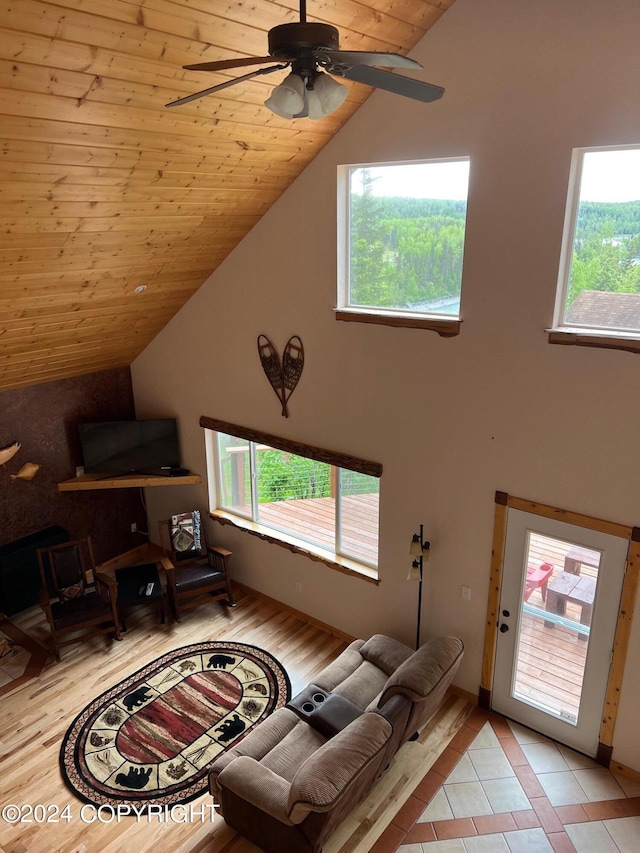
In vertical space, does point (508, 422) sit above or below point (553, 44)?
below

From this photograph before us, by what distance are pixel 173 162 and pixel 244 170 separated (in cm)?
70

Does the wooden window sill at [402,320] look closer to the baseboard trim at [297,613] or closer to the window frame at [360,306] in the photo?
the window frame at [360,306]

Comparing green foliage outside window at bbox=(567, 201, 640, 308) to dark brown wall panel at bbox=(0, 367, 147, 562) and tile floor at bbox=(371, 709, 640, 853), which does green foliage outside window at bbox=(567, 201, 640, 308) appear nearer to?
tile floor at bbox=(371, 709, 640, 853)

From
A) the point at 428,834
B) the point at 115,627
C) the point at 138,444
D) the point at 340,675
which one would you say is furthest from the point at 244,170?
the point at 428,834

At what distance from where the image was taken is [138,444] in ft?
21.3

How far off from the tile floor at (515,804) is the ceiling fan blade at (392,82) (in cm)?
415

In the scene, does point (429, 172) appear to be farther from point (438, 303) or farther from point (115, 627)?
point (115, 627)

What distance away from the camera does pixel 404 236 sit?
453 centimetres

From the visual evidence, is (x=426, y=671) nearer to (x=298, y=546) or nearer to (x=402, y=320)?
(x=298, y=546)

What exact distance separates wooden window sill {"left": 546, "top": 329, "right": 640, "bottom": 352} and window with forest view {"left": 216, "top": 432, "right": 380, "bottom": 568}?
196 centimetres

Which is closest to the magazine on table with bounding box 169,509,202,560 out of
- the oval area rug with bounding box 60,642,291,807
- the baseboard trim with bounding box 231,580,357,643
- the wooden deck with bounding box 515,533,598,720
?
the baseboard trim with bounding box 231,580,357,643

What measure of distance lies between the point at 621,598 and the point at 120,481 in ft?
15.6

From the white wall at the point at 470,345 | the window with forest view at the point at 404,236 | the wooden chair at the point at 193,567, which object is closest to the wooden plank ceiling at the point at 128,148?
the white wall at the point at 470,345

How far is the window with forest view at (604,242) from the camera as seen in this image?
3.58 metres
